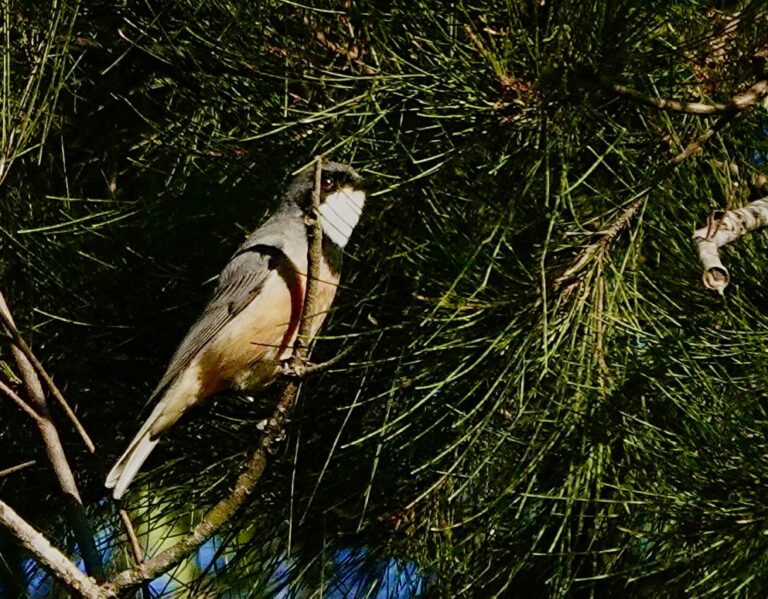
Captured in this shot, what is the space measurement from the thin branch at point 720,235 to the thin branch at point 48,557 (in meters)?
1.15

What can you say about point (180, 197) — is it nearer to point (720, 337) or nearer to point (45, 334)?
point (45, 334)

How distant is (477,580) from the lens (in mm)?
2582

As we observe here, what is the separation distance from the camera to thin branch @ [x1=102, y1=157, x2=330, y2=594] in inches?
82.0

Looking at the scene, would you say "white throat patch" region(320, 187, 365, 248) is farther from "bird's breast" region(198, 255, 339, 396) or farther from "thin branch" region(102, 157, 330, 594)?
"thin branch" region(102, 157, 330, 594)

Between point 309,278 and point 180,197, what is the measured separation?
107cm

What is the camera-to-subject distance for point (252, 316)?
3.21m

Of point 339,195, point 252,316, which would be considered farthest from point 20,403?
point 252,316

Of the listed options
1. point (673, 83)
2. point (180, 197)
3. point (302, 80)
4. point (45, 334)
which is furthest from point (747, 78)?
point (45, 334)

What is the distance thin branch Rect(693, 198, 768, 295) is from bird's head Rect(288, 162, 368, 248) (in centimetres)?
87

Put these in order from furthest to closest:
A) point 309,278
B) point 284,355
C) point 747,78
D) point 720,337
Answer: point 284,355
point 747,78
point 720,337
point 309,278

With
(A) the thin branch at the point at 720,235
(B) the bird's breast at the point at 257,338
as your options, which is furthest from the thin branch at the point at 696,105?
(B) the bird's breast at the point at 257,338

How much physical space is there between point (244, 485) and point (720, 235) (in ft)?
3.06

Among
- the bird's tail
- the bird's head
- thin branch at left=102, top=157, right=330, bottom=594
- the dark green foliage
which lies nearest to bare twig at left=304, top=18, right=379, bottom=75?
the dark green foliage

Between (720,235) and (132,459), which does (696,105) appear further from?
(132,459)
